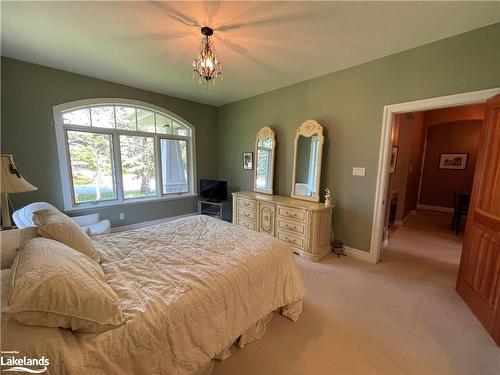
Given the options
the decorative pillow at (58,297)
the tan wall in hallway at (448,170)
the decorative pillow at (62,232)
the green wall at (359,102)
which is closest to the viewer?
the decorative pillow at (58,297)

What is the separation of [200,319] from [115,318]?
42 centimetres

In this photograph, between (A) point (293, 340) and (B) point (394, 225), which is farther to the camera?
(B) point (394, 225)

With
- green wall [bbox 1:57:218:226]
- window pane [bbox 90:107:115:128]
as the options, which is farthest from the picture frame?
window pane [bbox 90:107:115:128]

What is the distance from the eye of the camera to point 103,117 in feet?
11.5

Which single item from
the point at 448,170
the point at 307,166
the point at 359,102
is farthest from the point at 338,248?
the point at 448,170

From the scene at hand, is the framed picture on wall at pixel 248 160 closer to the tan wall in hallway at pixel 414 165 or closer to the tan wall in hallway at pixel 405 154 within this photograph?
the tan wall in hallway at pixel 405 154

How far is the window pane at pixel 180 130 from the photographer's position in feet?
14.4

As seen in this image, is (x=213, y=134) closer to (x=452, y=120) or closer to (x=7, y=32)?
(x=7, y=32)

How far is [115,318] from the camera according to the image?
0.94 meters

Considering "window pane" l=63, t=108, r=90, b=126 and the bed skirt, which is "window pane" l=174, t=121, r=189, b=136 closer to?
"window pane" l=63, t=108, r=90, b=126

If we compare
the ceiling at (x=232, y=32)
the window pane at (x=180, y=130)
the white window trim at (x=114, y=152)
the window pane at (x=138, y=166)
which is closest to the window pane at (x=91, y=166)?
the white window trim at (x=114, y=152)

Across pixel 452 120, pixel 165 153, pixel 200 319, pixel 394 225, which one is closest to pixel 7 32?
pixel 165 153

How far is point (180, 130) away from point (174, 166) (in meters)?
0.80

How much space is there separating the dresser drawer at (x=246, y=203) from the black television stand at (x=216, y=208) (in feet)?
2.21
